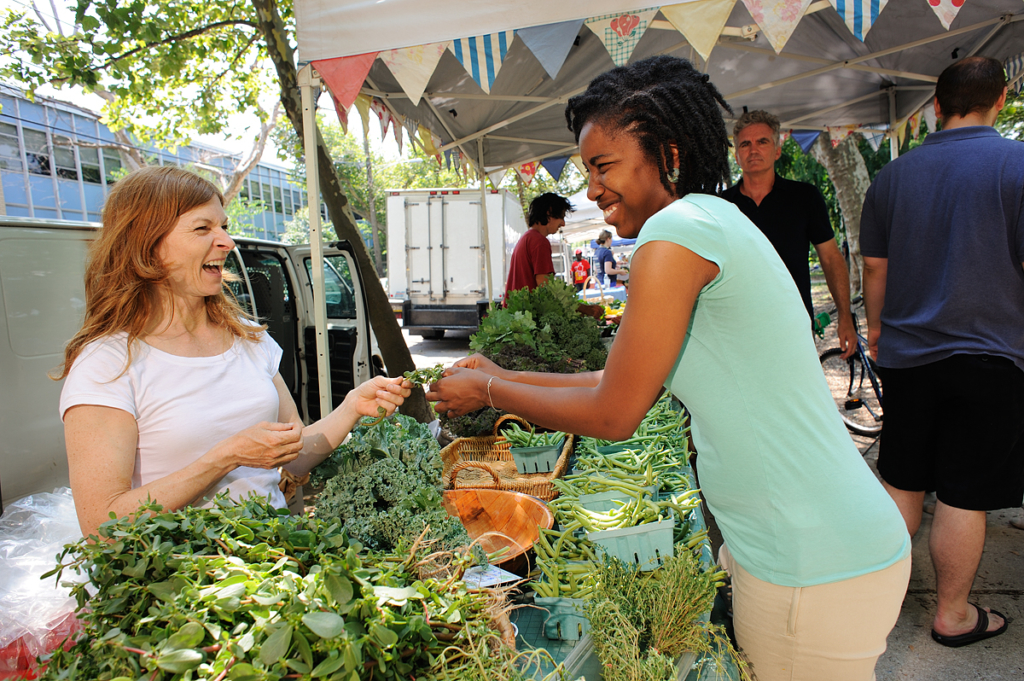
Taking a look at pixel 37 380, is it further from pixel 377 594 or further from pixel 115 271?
pixel 377 594

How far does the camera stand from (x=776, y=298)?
3.94ft

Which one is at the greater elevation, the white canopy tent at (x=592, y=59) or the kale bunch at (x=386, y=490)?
the white canopy tent at (x=592, y=59)

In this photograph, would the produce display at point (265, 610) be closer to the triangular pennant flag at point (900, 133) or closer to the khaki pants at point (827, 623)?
the khaki pants at point (827, 623)

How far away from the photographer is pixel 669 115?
1.33 metres

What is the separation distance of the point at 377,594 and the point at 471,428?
92.4 inches

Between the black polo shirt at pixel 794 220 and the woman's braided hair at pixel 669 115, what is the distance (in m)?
2.69

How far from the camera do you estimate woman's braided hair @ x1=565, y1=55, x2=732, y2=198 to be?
1.33 metres

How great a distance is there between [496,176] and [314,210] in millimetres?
5545

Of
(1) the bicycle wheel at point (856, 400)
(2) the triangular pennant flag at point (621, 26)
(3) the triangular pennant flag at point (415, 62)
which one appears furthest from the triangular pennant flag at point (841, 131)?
(3) the triangular pennant flag at point (415, 62)

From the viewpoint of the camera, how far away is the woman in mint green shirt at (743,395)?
119 centimetres

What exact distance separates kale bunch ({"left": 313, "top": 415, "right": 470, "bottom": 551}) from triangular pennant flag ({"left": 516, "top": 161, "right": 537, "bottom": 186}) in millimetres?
7539

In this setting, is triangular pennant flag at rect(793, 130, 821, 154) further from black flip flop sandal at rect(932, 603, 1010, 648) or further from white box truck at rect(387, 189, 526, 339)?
black flip flop sandal at rect(932, 603, 1010, 648)

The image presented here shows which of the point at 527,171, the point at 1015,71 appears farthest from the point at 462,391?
the point at 527,171

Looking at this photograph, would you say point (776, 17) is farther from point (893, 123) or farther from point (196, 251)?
point (893, 123)
